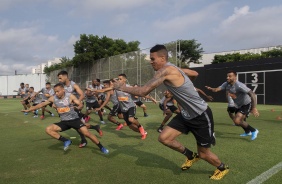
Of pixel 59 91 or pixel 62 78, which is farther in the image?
pixel 62 78

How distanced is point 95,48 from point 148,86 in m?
40.5

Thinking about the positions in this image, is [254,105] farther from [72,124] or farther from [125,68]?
[125,68]

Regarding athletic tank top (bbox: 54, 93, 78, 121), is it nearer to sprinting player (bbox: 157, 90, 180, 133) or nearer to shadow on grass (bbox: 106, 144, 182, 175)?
A: shadow on grass (bbox: 106, 144, 182, 175)

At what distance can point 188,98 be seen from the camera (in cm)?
475

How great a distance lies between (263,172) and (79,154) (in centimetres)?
415

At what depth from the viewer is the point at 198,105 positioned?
4.83 metres

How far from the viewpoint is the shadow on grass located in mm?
5754

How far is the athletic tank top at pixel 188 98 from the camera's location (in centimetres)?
470

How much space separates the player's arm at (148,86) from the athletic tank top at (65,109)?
127 inches

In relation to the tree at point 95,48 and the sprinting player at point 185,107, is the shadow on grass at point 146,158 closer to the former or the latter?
the sprinting player at point 185,107

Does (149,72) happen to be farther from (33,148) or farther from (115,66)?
(33,148)

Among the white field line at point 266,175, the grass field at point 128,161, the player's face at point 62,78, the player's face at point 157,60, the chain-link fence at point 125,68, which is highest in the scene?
the chain-link fence at point 125,68

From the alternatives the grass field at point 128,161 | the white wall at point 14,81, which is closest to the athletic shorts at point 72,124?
the grass field at point 128,161

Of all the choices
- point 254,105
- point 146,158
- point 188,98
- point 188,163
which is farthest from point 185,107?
point 254,105
